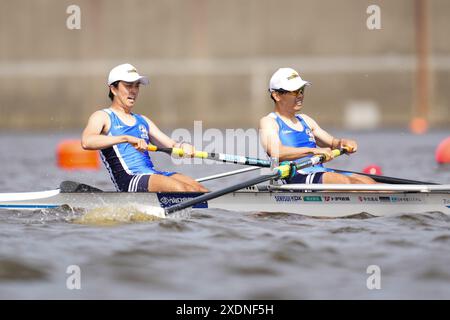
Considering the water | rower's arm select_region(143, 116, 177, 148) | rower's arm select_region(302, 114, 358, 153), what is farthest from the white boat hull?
rower's arm select_region(302, 114, 358, 153)

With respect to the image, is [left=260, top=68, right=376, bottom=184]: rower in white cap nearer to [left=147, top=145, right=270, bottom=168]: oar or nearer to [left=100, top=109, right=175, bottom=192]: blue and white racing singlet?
[left=147, top=145, right=270, bottom=168]: oar

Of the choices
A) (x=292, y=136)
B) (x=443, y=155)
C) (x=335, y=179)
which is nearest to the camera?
(x=335, y=179)

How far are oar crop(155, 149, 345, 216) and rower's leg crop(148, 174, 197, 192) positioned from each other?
339 mm

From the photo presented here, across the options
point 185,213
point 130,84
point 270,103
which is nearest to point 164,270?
point 185,213

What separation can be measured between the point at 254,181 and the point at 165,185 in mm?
990

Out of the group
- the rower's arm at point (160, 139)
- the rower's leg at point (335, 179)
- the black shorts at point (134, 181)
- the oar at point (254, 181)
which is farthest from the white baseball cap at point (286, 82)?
the black shorts at point (134, 181)

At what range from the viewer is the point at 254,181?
9461mm

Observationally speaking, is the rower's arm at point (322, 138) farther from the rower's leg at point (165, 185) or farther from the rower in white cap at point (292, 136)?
the rower's leg at point (165, 185)

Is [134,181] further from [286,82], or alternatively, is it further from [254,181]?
[286,82]

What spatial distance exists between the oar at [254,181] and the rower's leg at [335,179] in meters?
0.19

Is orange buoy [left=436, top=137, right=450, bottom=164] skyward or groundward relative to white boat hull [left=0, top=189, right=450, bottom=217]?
groundward

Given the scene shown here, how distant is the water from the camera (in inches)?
250

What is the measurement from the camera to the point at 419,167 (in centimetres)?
1809

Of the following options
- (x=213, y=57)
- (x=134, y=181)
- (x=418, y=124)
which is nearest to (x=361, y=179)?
A: (x=134, y=181)
